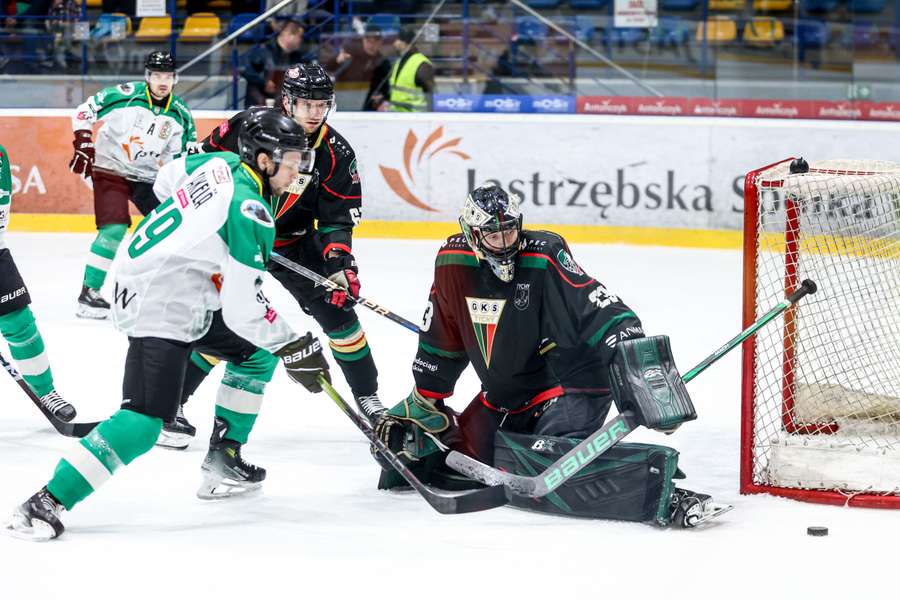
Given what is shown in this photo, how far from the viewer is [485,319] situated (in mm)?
3424

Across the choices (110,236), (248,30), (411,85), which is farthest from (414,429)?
(248,30)

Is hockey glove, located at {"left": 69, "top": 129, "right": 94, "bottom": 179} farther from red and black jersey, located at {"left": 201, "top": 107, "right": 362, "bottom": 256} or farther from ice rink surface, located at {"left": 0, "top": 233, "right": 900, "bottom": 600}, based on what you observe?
red and black jersey, located at {"left": 201, "top": 107, "right": 362, "bottom": 256}

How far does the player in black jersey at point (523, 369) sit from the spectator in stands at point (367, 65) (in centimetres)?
492

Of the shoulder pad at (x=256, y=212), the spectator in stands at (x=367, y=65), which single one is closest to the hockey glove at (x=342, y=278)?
the shoulder pad at (x=256, y=212)

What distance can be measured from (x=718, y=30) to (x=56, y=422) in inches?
215

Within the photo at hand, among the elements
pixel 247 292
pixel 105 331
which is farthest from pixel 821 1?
pixel 247 292

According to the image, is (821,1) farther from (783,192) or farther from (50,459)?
(50,459)

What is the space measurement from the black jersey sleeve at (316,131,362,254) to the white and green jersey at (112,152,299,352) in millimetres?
1097

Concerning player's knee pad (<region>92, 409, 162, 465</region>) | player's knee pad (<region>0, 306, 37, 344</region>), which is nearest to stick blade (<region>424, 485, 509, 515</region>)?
player's knee pad (<region>92, 409, 162, 465</region>)

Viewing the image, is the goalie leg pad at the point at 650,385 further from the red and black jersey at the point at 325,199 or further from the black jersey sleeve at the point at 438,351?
the red and black jersey at the point at 325,199

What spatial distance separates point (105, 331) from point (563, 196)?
10.2 ft

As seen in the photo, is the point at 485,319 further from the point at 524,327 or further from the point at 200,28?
the point at 200,28

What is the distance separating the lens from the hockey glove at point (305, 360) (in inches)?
122

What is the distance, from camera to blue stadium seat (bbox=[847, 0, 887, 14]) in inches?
329
